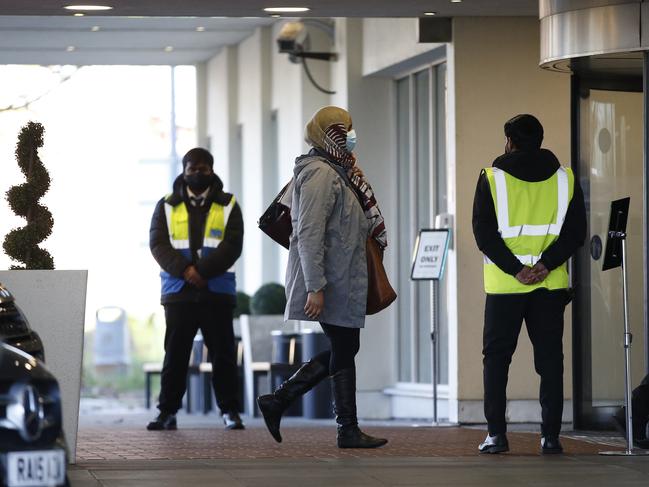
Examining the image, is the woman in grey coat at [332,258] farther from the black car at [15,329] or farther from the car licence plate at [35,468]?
the car licence plate at [35,468]

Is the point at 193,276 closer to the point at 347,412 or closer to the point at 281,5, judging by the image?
the point at 281,5

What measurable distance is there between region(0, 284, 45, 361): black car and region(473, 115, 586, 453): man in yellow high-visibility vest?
2665mm

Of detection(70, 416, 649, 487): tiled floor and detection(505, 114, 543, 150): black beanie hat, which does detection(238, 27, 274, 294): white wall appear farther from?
detection(505, 114, 543, 150): black beanie hat

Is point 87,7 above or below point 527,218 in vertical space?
above

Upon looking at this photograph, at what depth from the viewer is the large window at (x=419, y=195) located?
15266mm

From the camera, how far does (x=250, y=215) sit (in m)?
21.4

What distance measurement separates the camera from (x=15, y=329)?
705cm

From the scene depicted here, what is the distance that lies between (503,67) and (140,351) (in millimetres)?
17304

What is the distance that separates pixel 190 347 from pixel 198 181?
123 centimetres

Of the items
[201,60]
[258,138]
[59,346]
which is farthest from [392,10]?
[201,60]

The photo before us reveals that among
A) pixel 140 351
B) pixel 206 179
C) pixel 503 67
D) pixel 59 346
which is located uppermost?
pixel 503 67

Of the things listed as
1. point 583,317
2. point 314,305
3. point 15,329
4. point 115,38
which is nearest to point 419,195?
point 583,317

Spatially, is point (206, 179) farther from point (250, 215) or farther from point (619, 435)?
point (250, 215)

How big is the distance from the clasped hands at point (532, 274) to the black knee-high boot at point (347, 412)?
1076mm
